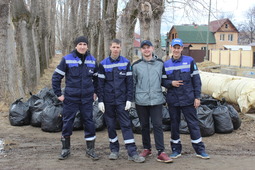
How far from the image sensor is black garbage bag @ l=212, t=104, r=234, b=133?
6480 mm

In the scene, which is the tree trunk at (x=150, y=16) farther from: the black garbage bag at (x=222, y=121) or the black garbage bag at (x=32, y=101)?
the black garbage bag at (x=32, y=101)

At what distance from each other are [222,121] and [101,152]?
113 inches

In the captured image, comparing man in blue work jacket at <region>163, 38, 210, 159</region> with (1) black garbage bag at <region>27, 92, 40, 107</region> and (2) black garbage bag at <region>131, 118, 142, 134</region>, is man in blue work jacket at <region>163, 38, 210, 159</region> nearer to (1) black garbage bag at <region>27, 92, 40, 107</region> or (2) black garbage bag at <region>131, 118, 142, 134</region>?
(2) black garbage bag at <region>131, 118, 142, 134</region>

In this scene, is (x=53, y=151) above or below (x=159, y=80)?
below

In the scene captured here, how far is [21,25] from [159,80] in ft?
31.2

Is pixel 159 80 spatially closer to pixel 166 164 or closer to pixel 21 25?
pixel 166 164

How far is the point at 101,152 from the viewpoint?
5.25m

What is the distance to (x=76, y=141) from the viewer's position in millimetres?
5969

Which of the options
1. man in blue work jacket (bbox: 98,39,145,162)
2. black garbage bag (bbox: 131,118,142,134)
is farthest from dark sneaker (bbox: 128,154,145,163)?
black garbage bag (bbox: 131,118,142,134)

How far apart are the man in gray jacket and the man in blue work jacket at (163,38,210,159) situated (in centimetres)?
19

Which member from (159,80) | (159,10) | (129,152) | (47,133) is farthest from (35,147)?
(159,10)

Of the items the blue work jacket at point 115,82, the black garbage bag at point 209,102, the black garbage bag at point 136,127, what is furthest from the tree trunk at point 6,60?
the black garbage bag at point 209,102

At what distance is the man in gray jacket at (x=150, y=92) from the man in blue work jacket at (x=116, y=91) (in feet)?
0.49

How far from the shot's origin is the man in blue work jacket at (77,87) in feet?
15.9
